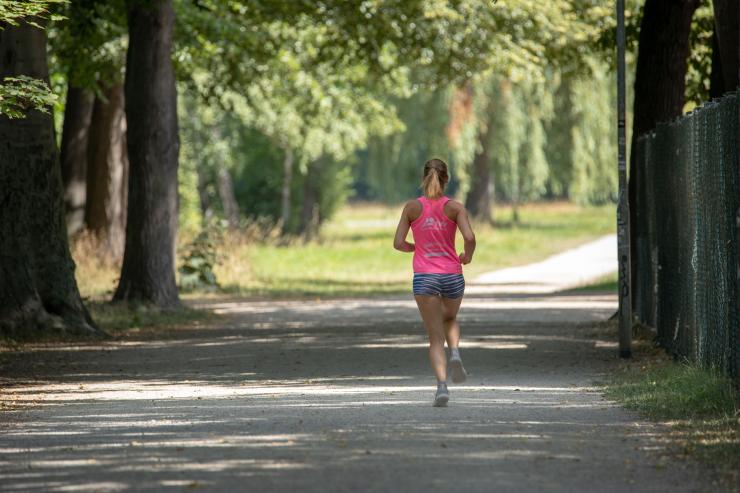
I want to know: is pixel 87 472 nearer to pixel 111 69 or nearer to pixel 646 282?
pixel 646 282

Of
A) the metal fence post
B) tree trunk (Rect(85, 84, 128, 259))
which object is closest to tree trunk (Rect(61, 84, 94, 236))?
tree trunk (Rect(85, 84, 128, 259))

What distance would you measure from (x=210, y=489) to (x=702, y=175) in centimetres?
635

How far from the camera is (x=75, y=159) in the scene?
109 ft

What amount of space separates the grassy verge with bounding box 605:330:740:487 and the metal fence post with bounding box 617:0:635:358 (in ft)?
3.03

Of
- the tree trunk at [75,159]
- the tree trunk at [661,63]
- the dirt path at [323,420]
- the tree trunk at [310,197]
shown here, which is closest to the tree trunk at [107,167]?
the tree trunk at [75,159]

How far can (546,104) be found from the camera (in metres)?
50.1

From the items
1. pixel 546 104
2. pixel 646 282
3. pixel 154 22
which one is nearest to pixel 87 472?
pixel 646 282

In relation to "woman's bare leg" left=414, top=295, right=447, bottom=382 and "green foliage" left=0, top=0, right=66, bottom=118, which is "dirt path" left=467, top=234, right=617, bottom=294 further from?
"woman's bare leg" left=414, top=295, right=447, bottom=382

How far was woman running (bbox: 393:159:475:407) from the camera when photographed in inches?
438

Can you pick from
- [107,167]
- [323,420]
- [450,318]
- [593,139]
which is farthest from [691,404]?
[593,139]

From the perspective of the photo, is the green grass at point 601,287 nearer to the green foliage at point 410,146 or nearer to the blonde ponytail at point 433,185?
the green foliage at point 410,146

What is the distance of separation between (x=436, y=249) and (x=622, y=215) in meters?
5.00

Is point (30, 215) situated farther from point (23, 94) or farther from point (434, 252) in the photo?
point (434, 252)

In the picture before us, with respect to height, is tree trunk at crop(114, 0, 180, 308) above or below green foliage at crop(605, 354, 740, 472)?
above
